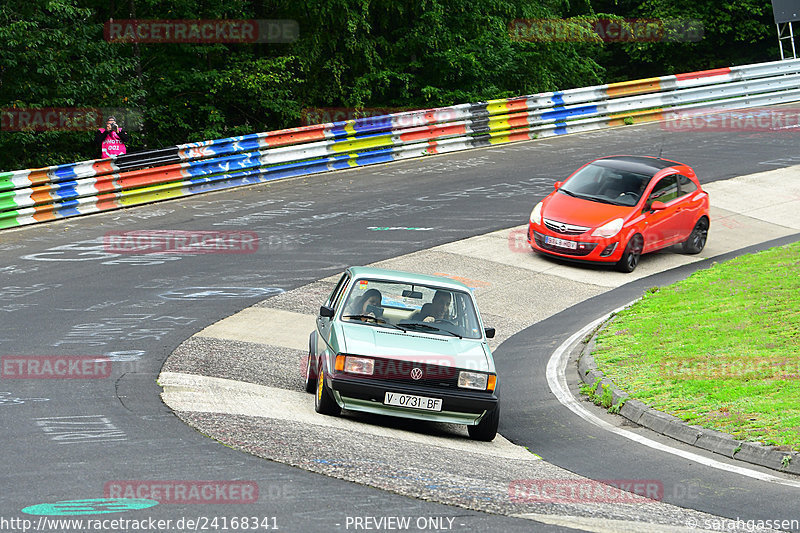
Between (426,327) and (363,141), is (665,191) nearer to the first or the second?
(363,141)

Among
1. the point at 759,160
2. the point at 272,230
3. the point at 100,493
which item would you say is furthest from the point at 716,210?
the point at 100,493

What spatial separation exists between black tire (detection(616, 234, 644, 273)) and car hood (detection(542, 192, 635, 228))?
54cm

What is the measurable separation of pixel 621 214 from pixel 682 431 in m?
8.57

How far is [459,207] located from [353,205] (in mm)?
2365

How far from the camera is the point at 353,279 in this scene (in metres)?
10.9

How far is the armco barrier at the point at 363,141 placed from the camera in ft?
65.9

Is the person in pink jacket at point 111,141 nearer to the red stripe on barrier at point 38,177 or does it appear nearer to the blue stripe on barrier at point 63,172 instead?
the blue stripe on barrier at point 63,172

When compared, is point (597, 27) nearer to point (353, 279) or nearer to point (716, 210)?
point (716, 210)

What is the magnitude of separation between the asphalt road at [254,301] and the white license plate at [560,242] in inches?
59.6

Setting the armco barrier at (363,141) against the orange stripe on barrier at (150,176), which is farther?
the orange stripe on barrier at (150,176)

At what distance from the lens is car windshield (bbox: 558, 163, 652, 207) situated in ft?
61.7

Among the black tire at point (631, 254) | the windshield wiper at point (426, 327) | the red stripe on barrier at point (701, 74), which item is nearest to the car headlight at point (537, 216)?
the black tire at point (631, 254)

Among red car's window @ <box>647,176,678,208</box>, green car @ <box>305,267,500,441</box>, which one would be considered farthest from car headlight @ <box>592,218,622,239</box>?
green car @ <box>305,267,500,441</box>

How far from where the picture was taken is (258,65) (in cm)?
2675
